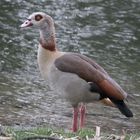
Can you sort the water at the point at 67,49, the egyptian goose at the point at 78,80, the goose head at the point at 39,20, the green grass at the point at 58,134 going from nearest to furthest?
the green grass at the point at 58,134, the egyptian goose at the point at 78,80, the goose head at the point at 39,20, the water at the point at 67,49

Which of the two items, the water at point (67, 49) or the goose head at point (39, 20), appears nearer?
the goose head at point (39, 20)

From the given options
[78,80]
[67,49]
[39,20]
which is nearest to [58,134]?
[78,80]

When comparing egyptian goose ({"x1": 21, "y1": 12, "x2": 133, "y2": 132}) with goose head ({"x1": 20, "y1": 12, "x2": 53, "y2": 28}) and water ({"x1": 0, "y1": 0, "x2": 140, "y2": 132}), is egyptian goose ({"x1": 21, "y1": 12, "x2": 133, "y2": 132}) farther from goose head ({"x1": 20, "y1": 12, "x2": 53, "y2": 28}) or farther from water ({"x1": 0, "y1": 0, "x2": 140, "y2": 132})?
water ({"x1": 0, "y1": 0, "x2": 140, "y2": 132})

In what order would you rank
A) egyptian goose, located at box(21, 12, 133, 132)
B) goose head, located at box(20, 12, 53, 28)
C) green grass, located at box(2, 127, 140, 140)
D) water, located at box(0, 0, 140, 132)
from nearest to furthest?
green grass, located at box(2, 127, 140, 140)
egyptian goose, located at box(21, 12, 133, 132)
goose head, located at box(20, 12, 53, 28)
water, located at box(0, 0, 140, 132)

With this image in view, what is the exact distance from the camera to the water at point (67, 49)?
37.4ft

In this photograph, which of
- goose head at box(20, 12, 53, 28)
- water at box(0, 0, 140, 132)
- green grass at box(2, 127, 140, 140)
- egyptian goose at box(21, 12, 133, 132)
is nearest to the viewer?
green grass at box(2, 127, 140, 140)

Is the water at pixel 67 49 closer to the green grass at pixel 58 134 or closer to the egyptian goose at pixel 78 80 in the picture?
the egyptian goose at pixel 78 80

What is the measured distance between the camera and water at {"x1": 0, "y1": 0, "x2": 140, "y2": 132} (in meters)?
11.4

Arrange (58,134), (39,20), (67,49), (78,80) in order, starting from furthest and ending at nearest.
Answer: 1. (67,49)
2. (39,20)
3. (78,80)
4. (58,134)

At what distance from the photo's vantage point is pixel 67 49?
1569 cm

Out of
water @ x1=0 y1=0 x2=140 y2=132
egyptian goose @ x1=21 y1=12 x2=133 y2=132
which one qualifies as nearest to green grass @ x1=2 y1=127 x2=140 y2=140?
egyptian goose @ x1=21 y1=12 x2=133 y2=132

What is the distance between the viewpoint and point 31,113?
448 inches


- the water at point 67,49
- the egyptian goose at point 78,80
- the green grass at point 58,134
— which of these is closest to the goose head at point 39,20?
the egyptian goose at point 78,80

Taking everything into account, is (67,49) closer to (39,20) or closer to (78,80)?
Answer: (39,20)
